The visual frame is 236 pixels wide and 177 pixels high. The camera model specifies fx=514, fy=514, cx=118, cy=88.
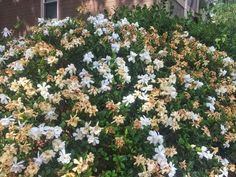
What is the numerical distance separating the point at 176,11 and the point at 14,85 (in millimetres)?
8755

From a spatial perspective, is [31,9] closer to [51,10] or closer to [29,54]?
[51,10]

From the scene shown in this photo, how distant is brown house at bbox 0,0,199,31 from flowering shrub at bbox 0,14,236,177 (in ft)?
20.9

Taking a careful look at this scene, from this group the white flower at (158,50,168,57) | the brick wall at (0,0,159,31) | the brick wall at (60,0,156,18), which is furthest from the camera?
the brick wall at (0,0,159,31)

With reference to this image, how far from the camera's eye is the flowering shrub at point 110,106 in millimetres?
3992

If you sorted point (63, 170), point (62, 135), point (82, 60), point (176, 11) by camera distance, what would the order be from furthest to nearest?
point (176, 11) → point (82, 60) → point (62, 135) → point (63, 170)

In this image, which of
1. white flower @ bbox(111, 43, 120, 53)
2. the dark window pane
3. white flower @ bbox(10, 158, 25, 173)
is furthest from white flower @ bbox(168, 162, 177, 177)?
the dark window pane

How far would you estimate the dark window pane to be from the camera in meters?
13.8

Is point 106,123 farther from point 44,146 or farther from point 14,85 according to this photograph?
point 14,85

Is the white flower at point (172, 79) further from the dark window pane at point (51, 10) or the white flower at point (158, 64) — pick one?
the dark window pane at point (51, 10)

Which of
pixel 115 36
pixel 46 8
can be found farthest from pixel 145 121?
pixel 46 8

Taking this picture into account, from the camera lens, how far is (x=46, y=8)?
14.0 m

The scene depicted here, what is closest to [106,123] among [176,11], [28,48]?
[28,48]

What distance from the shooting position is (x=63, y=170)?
3811 mm

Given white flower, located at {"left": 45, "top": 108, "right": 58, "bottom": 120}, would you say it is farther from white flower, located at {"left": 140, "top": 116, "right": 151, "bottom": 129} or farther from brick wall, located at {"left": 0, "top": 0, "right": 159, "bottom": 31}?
brick wall, located at {"left": 0, "top": 0, "right": 159, "bottom": 31}
